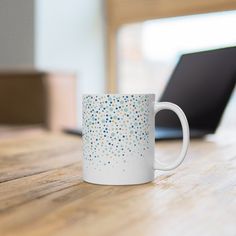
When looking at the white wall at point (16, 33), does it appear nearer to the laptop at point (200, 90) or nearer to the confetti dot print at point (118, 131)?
the laptop at point (200, 90)

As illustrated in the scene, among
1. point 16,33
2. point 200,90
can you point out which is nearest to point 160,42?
point 16,33

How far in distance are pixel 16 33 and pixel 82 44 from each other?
1.38 feet

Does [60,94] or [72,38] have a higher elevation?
[72,38]

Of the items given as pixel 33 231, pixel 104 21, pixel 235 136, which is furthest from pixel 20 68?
pixel 33 231

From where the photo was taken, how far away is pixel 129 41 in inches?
106

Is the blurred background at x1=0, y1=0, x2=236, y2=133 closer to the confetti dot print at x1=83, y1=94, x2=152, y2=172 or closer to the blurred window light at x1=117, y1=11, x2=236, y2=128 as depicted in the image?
the blurred window light at x1=117, y1=11, x2=236, y2=128

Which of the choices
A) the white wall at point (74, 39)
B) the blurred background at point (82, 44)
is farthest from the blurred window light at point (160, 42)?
the white wall at point (74, 39)

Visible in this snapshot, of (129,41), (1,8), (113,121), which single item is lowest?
(113,121)

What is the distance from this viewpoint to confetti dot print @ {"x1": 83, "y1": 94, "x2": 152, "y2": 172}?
55 centimetres

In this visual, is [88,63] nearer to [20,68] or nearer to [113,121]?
[20,68]

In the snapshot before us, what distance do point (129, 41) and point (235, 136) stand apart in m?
1.58

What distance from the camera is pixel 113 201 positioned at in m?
0.47

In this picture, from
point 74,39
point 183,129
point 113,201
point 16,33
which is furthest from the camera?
point 74,39

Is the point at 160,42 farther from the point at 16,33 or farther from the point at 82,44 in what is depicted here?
the point at 16,33
